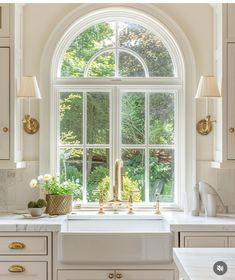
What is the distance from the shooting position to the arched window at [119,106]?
3.57 meters

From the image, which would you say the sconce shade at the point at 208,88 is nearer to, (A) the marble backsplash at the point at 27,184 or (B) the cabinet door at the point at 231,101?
(B) the cabinet door at the point at 231,101

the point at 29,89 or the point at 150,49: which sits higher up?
the point at 150,49

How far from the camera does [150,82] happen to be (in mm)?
3570

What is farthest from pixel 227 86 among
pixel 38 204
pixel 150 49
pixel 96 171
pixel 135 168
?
pixel 38 204

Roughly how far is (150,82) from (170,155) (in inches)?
23.7

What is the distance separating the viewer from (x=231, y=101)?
317 centimetres

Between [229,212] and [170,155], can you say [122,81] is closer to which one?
[170,155]

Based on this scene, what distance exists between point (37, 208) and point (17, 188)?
42cm

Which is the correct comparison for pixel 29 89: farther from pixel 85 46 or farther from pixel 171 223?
pixel 171 223

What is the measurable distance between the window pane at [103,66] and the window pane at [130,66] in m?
0.07

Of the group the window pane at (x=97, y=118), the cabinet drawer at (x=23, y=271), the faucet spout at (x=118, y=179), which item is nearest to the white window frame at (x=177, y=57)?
the window pane at (x=97, y=118)

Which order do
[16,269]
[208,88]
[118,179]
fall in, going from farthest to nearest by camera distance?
[118,179]
[208,88]
[16,269]

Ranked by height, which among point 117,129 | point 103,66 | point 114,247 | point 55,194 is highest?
point 103,66

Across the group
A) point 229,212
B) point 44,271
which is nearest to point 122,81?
point 229,212
